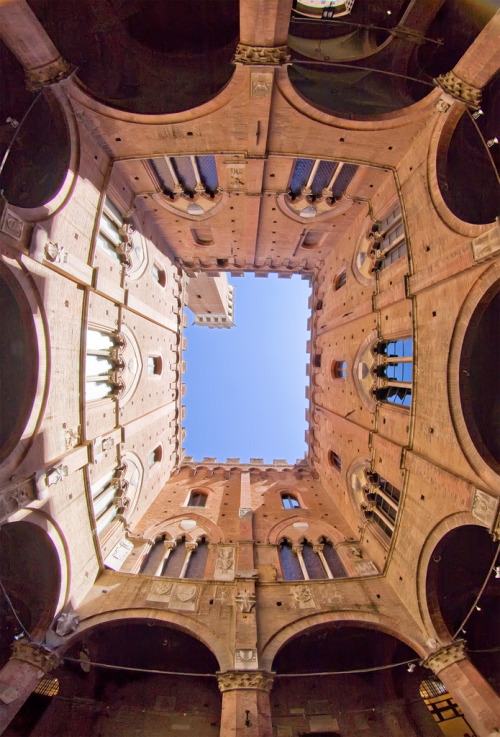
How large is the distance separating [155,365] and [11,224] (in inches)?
481

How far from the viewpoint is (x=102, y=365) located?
14297 millimetres

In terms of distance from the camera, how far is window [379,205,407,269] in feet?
48.1

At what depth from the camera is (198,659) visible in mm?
13258

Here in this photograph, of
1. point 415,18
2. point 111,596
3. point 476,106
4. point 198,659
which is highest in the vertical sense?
point 415,18

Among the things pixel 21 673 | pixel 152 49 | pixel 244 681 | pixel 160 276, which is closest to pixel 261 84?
pixel 152 49

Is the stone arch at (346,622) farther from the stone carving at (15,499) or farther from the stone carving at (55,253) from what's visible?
the stone carving at (55,253)

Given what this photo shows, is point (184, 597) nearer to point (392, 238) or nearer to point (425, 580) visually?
point (425, 580)

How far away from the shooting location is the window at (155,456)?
20.0 metres

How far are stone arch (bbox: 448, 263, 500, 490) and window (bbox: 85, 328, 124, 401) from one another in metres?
12.3

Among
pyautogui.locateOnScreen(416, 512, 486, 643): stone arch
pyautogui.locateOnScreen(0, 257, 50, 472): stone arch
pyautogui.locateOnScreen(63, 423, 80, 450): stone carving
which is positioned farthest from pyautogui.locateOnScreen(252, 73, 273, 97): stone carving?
pyautogui.locateOnScreen(416, 512, 486, 643): stone arch

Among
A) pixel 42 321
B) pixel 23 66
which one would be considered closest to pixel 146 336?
pixel 42 321

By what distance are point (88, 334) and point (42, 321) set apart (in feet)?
9.44

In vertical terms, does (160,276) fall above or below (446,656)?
above

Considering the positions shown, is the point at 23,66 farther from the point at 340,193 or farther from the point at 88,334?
the point at 340,193
